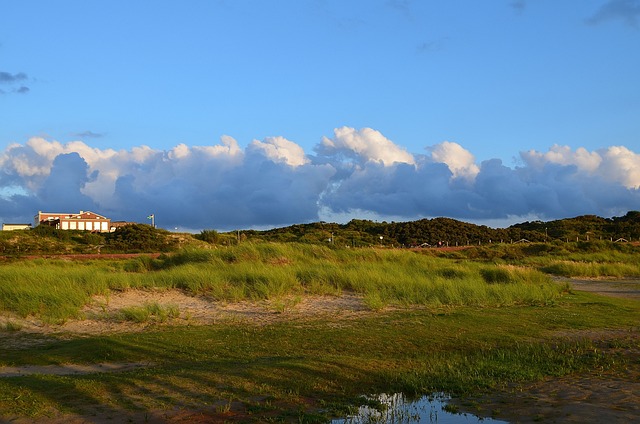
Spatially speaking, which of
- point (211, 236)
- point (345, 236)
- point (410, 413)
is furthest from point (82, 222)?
point (410, 413)

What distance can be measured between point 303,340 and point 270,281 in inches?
260

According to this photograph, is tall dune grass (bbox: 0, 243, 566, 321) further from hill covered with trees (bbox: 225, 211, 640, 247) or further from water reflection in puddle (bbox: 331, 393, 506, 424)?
hill covered with trees (bbox: 225, 211, 640, 247)

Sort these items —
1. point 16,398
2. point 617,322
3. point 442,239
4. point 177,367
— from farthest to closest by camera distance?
1. point 442,239
2. point 617,322
3. point 177,367
4. point 16,398

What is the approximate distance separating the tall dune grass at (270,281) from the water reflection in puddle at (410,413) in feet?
30.4

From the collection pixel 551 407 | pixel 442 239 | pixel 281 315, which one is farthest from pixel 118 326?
pixel 442 239

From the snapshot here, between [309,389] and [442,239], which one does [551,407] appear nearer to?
[309,389]

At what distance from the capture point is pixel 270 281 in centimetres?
2033

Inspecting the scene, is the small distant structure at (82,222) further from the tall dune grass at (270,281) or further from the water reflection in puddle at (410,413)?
the water reflection in puddle at (410,413)

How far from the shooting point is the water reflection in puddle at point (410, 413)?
8.43m

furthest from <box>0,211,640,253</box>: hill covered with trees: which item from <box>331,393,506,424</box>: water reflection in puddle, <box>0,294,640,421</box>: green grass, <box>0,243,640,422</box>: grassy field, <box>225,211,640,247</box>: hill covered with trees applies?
<box>331,393,506,424</box>: water reflection in puddle

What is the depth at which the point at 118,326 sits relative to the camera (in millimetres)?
16125

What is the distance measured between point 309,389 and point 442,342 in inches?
199

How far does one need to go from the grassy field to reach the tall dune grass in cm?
6

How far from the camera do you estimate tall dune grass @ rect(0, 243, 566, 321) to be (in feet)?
58.9
